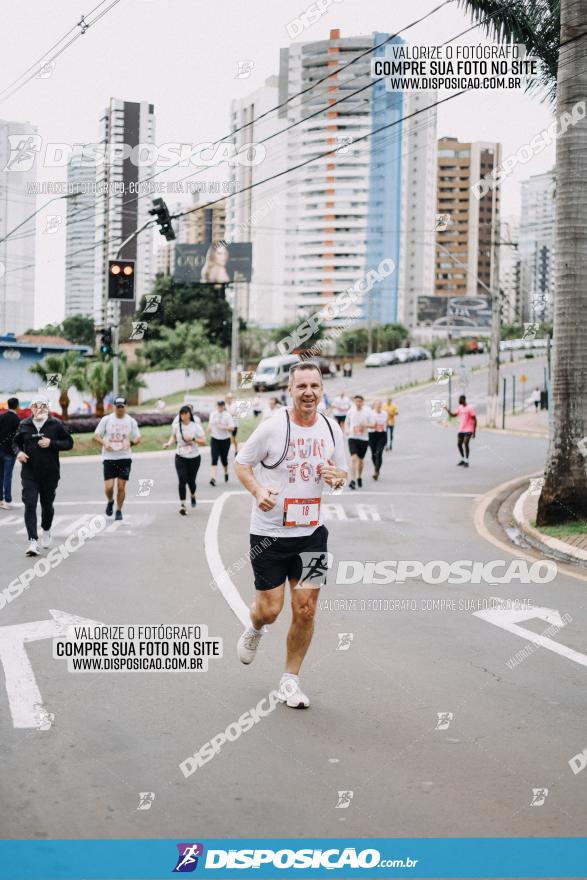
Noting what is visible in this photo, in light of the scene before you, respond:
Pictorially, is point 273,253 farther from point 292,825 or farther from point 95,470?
point 292,825

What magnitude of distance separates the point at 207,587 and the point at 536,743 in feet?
16.4

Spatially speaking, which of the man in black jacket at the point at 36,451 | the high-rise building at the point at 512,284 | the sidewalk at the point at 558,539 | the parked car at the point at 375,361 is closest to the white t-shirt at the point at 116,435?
the man in black jacket at the point at 36,451

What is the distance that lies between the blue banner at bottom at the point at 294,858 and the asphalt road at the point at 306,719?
8 centimetres

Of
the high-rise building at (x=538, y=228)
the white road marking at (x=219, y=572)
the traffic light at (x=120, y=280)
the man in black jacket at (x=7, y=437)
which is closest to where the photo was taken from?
the white road marking at (x=219, y=572)

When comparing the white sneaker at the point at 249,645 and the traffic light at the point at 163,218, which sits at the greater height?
the traffic light at the point at 163,218

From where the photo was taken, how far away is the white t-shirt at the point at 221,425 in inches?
807

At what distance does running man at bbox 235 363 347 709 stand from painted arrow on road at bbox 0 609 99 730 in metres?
1.49

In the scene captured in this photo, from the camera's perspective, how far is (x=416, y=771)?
16.9 ft

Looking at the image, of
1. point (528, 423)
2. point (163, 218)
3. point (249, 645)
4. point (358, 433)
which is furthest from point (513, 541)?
point (528, 423)

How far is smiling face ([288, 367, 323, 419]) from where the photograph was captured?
20.2 feet

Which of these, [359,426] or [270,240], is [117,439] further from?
[270,240]

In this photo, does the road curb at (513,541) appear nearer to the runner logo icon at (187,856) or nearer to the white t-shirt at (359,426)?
the white t-shirt at (359,426)

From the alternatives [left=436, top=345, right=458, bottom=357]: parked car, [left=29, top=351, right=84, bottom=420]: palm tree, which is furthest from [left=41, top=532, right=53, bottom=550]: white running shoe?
[left=436, top=345, right=458, bottom=357]: parked car

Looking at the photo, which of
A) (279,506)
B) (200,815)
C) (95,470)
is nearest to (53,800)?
(200,815)
